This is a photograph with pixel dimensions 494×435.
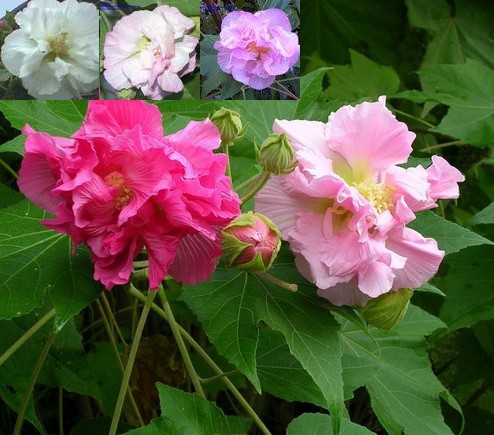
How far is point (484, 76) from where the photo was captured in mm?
1001

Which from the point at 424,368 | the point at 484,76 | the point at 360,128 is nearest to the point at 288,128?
the point at 360,128

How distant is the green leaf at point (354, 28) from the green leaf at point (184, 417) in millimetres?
745

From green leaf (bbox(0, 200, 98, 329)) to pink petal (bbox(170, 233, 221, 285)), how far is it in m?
0.04

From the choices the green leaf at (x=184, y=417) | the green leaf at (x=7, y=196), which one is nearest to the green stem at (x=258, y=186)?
the green leaf at (x=184, y=417)

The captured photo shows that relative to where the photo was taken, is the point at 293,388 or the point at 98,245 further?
the point at 293,388

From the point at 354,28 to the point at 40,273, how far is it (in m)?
0.83

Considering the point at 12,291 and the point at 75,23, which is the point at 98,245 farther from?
the point at 75,23

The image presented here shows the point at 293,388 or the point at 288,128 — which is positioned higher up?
the point at 288,128

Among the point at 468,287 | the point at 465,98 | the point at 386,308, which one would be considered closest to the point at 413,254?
the point at 386,308

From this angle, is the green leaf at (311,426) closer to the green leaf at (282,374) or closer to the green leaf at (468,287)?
the green leaf at (282,374)

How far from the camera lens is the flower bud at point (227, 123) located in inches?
18.5

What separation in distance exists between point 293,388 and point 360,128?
19cm

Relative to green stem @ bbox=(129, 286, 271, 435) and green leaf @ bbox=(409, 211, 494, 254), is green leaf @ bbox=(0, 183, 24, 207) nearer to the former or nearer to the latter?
green stem @ bbox=(129, 286, 271, 435)

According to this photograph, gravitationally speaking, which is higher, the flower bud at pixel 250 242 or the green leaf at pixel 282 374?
the flower bud at pixel 250 242
